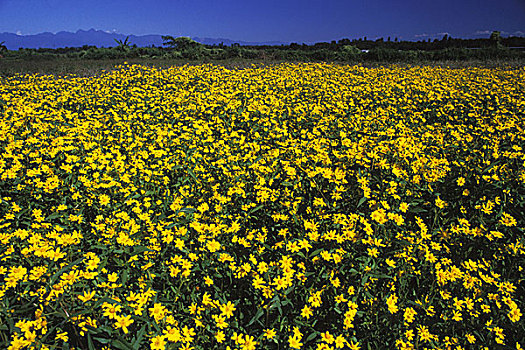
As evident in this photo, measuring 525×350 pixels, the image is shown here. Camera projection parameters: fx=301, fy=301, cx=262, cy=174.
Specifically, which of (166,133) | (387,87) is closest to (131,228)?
(166,133)

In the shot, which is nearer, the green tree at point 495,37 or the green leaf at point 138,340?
the green leaf at point 138,340

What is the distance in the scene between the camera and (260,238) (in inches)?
106

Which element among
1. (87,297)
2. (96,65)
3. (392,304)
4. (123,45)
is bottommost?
(392,304)

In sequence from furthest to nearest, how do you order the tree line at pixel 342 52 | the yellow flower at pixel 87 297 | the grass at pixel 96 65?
the tree line at pixel 342 52 < the grass at pixel 96 65 < the yellow flower at pixel 87 297

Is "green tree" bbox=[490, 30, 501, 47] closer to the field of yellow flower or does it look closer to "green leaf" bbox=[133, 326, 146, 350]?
the field of yellow flower

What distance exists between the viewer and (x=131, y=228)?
107 inches

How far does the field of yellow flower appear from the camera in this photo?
7.23ft

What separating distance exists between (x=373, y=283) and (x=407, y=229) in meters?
1.01

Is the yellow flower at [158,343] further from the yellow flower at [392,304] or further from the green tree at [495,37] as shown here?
the green tree at [495,37]

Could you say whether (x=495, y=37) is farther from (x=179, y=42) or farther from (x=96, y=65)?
(x=96, y=65)

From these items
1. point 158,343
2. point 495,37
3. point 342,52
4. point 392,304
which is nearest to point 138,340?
point 158,343

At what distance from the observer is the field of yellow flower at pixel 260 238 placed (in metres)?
2.21

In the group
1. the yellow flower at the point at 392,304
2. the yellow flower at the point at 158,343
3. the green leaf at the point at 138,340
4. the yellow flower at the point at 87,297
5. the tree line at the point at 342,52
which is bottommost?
the yellow flower at the point at 392,304

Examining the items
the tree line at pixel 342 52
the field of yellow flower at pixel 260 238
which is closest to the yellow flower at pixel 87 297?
the field of yellow flower at pixel 260 238
